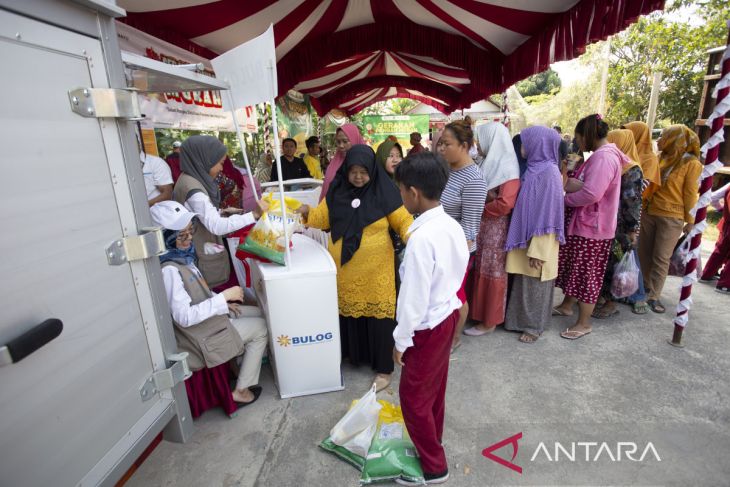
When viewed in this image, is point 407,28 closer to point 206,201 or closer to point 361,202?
point 361,202

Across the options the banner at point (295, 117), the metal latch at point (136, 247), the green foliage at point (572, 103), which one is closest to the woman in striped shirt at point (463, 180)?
the metal latch at point (136, 247)

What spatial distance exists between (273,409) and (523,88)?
5450 centimetres

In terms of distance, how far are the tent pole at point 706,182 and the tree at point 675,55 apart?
764cm

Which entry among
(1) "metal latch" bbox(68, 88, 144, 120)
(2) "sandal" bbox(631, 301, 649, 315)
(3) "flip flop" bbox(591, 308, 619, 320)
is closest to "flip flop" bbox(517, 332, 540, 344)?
(3) "flip flop" bbox(591, 308, 619, 320)

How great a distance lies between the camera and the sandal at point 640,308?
3428 millimetres

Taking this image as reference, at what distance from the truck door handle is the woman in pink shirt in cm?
312

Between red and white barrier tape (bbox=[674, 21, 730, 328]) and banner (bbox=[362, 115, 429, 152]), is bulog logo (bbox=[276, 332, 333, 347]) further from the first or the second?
banner (bbox=[362, 115, 429, 152])

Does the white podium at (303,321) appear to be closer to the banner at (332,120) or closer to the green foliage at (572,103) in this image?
the banner at (332,120)

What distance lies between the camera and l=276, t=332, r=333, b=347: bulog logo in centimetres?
228

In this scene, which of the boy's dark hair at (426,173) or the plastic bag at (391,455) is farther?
the plastic bag at (391,455)

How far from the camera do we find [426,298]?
150 cm

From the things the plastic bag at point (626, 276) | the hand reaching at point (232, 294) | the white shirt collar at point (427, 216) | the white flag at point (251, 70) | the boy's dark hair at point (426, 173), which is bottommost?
the plastic bag at point (626, 276)

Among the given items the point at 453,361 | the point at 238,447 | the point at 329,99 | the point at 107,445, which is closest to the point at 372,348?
the point at 453,361

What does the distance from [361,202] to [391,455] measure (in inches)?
54.5
